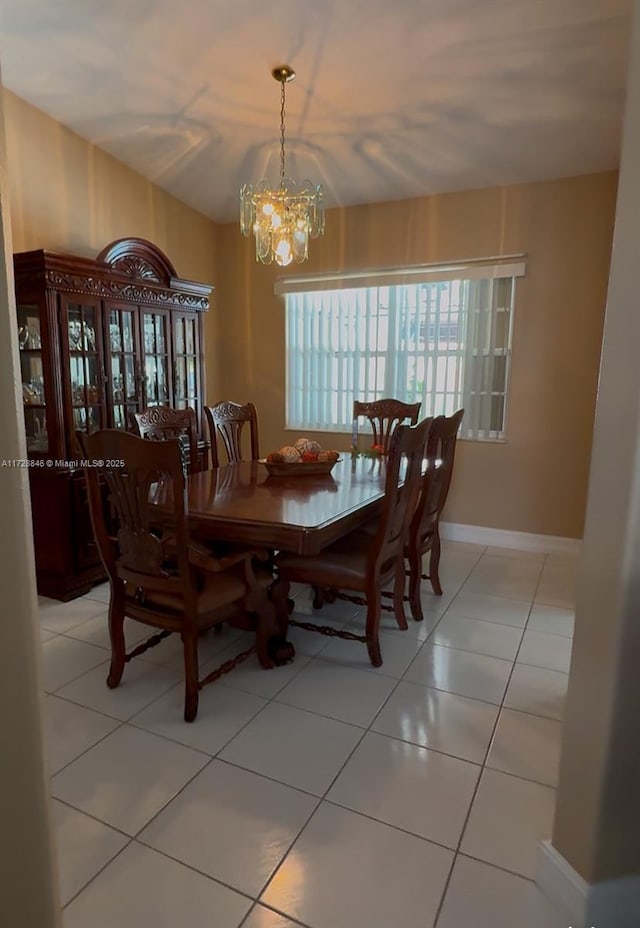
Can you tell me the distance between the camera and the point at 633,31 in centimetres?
101

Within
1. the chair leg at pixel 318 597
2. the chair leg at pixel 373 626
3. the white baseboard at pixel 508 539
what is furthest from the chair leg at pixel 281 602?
the white baseboard at pixel 508 539

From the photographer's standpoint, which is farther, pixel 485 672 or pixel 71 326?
pixel 71 326

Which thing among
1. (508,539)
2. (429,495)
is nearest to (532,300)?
(508,539)

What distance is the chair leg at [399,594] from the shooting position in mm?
2596

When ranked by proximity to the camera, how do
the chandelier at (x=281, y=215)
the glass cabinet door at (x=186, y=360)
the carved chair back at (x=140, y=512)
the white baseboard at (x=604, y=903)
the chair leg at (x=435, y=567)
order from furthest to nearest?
the glass cabinet door at (x=186, y=360)
the chair leg at (x=435, y=567)
the chandelier at (x=281, y=215)
the carved chair back at (x=140, y=512)
the white baseboard at (x=604, y=903)

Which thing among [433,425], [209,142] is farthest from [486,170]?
[433,425]

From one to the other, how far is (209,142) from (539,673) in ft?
11.9

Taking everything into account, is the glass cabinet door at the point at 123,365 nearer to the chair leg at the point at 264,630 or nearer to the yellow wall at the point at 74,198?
the yellow wall at the point at 74,198

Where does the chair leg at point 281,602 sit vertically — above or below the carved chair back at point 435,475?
below

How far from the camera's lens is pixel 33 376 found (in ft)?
10.0

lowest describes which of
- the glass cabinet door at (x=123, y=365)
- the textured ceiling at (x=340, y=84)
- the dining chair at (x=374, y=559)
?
the dining chair at (x=374, y=559)

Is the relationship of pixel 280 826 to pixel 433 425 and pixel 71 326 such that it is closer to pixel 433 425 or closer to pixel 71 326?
pixel 433 425

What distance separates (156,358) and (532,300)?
8.76 ft

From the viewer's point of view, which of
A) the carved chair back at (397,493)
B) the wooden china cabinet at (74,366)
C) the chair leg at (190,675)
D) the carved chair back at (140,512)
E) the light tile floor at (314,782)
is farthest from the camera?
the wooden china cabinet at (74,366)
